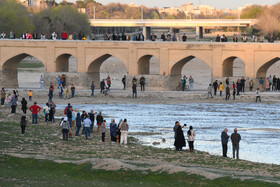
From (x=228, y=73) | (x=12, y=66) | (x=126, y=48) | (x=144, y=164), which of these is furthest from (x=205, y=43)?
(x=144, y=164)

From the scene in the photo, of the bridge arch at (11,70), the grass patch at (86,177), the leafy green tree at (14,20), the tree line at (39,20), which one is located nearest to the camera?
the grass patch at (86,177)

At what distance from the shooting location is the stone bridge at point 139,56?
38.6m

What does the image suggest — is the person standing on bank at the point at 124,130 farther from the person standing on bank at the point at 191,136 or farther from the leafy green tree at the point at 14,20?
the leafy green tree at the point at 14,20

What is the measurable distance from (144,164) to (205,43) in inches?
902

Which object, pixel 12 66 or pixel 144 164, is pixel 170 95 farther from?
pixel 144 164

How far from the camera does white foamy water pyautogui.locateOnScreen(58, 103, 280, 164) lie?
23.7m

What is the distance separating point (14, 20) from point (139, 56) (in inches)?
968

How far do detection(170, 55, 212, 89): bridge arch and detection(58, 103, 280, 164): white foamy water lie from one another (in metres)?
5.26

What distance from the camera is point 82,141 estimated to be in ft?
74.2

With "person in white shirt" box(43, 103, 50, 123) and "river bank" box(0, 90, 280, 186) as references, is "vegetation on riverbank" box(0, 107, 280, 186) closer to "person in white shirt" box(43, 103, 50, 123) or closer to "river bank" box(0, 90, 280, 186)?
"river bank" box(0, 90, 280, 186)

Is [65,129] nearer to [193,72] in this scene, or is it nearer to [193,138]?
[193,138]

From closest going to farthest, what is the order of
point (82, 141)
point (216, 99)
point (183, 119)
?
point (82, 141) → point (183, 119) → point (216, 99)

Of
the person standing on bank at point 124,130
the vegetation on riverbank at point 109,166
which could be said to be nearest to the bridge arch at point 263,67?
the vegetation on riverbank at point 109,166

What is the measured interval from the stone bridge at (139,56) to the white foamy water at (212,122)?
4.31 meters
